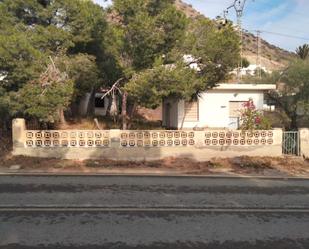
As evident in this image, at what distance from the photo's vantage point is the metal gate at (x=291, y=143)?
18531 mm

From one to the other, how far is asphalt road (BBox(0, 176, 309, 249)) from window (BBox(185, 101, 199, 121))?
13.6 metres

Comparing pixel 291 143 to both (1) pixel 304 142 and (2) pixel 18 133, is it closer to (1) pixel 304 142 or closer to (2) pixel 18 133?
(1) pixel 304 142

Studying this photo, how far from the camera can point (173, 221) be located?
7.54 m

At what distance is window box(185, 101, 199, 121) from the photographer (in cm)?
2527

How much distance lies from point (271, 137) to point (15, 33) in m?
10.9

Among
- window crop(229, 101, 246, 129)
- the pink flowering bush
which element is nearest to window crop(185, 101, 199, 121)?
window crop(229, 101, 246, 129)

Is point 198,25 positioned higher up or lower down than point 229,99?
higher up

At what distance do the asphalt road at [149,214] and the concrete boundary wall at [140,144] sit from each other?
201 inches

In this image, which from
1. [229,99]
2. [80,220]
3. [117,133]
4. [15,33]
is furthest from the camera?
[229,99]

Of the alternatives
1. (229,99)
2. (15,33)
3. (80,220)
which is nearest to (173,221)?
(80,220)

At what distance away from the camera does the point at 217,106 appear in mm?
25250

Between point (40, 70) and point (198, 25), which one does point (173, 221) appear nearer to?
point (40, 70)

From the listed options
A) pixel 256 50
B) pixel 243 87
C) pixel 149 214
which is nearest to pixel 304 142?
pixel 243 87

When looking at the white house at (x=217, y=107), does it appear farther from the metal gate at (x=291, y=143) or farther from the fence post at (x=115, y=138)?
the fence post at (x=115, y=138)
